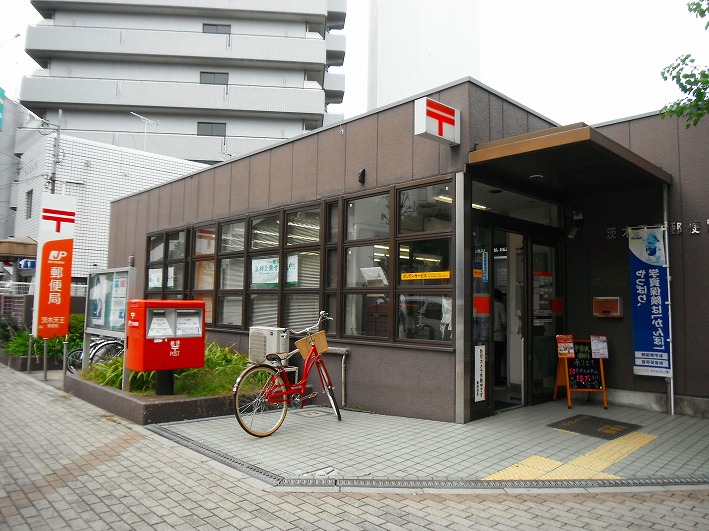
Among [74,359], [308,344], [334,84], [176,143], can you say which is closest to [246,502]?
[308,344]

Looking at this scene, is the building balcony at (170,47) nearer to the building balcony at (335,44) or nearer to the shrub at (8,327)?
the building balcony at (335,44)

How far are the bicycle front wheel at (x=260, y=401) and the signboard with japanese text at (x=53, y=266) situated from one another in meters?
6.08

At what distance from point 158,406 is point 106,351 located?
4298 millimetres

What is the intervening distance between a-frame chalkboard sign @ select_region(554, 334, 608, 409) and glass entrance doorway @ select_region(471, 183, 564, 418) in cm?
46

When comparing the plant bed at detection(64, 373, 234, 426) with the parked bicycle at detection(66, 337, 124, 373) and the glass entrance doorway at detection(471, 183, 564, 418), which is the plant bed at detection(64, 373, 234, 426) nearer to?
the parked bicycle at detection(66, 337, 124, 373)

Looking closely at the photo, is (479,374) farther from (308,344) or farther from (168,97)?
(168,97)

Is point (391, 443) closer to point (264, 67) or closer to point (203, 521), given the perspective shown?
point (203, 521)

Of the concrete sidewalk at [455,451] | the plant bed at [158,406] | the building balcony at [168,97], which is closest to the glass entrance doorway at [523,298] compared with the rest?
the concrete sidewalk at [455,451]

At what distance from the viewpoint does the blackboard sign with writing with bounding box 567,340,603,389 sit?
7.89m

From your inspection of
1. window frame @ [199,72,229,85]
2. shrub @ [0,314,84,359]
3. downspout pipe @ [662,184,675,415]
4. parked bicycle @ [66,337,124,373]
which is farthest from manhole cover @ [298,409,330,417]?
window frame @ [199,72,229,85]

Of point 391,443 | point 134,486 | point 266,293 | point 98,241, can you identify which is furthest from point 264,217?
point 98,241

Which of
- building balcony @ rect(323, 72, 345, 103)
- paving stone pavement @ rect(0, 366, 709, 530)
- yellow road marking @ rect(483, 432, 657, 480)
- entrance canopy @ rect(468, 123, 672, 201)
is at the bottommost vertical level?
paving stone pavement @ rect(0, 366, 709, 530)

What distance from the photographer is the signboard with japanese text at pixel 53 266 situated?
10258 mm

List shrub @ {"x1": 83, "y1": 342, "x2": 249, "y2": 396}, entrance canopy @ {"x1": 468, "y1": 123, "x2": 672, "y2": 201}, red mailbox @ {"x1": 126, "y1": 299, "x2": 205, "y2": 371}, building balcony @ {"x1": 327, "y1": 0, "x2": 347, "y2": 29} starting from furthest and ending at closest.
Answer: building balcony @ {"x1": 327, "y1": 0, "x2": 347, "y2": 29}
shrub @ {"x1": 83, "y1": 342, "x2": 249, "y2": 396}
red mailbox @ {"x1": 126, "y1": 299, "x2": 205, "y2": 371}
entrance canopy @ {"x1": 468, "y1": 123, "x2": 672, "y2": 201}
